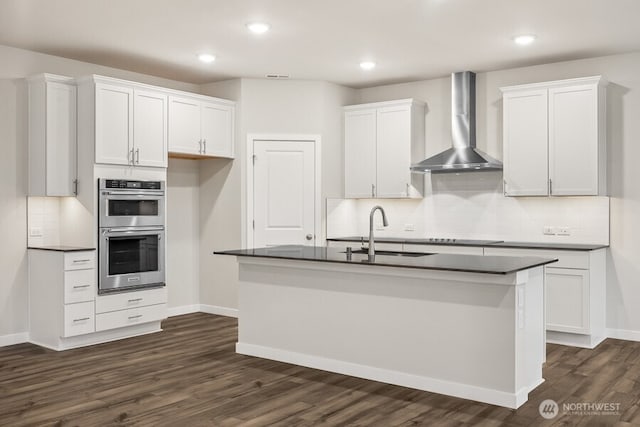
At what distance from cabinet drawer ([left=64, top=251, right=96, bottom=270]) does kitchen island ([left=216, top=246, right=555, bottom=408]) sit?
58.1 inches

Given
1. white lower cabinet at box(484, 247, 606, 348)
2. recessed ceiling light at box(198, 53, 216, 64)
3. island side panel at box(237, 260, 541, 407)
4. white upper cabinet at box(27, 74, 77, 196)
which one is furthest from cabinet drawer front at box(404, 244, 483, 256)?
white upper cabinet at box(27, 74, 77, 196)

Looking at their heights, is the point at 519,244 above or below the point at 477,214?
below

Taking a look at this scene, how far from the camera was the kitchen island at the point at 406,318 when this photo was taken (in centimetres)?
374

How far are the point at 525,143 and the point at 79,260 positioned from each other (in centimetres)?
446

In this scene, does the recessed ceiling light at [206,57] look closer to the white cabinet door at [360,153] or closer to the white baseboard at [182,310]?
the white cabinet door at [360,153]

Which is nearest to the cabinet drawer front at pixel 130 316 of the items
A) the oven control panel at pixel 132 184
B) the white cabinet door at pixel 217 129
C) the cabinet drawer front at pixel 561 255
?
the oven control panel at pixel 132 184

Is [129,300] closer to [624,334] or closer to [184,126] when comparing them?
[184,126]

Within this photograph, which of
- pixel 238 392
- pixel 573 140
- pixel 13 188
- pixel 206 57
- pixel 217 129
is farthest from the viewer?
pixel 217 129

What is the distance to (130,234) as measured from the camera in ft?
18.9

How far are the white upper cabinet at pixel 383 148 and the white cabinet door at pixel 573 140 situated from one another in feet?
5.13

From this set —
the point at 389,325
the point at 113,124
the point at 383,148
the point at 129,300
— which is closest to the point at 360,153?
the point at 383,148

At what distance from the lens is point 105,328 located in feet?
18.2

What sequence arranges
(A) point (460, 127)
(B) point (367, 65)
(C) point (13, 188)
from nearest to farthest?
(C) point (13, 188) → (B) point (367, 65) → (A) point (460, 127)

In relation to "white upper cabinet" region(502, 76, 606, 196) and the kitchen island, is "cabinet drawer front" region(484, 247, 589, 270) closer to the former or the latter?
"white upper cabinet" region(502, 76, 606, 196)
